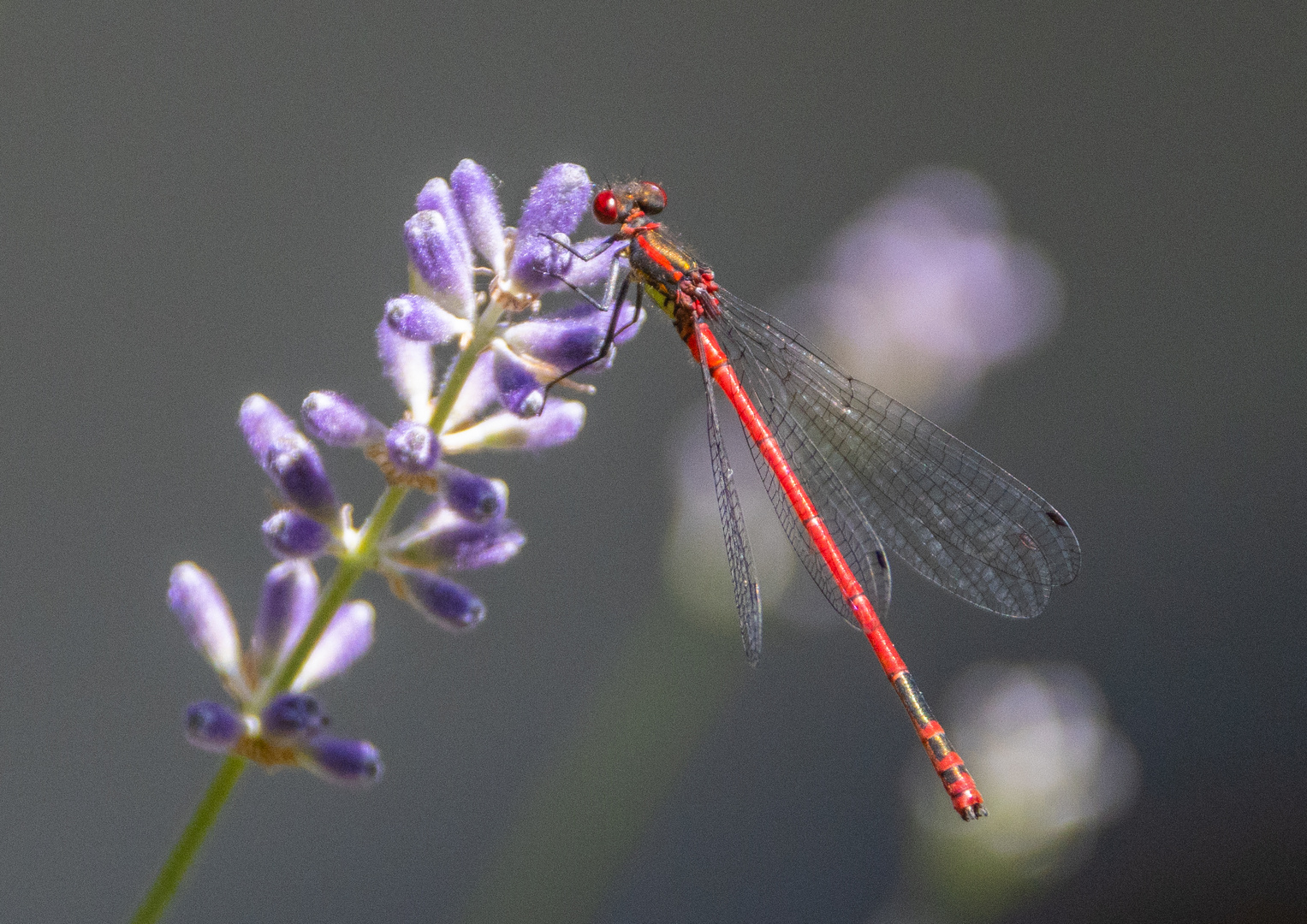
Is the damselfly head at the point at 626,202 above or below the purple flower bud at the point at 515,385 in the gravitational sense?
above

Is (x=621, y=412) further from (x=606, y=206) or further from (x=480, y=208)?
(x=480, y=208)

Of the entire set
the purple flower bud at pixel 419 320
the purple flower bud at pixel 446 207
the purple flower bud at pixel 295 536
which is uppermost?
the purple flower bud at pixel 446 207

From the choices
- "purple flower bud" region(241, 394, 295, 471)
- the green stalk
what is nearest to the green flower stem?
the green stalk

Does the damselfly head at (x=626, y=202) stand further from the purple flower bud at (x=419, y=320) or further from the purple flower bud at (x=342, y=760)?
the purple flower bud at (x=342, y=760)

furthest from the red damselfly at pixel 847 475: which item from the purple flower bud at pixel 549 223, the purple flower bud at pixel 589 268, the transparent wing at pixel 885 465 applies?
the purple flower bud at pixel 549 223

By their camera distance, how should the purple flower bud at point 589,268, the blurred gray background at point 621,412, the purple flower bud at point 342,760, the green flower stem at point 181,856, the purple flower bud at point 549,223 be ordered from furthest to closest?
the blurred gray background at point 621,412, the purple flower bud at point 589,268, the purple flower bud at point 549,223, the purple flower bud at point 342,760, the green flower stem at point 181,856

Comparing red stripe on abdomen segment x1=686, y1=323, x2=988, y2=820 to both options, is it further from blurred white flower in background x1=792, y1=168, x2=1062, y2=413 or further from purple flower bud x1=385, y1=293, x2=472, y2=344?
purple flower bud x1=385, y1=293, x2=472, y2=344

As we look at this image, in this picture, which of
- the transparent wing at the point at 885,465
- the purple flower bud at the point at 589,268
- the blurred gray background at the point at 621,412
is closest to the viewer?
the purple flower bud at the point at 589,268

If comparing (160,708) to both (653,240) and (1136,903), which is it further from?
(1136,903)

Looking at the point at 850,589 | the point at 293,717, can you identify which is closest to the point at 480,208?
the point at 293,717
